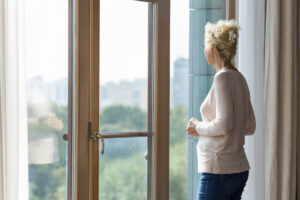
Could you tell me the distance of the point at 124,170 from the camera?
2613mm

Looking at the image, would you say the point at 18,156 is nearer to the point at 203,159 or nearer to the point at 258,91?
the point at 203,159

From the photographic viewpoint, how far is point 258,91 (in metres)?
3.01

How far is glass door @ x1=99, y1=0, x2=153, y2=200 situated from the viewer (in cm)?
251

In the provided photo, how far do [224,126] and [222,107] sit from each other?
0.10 meters

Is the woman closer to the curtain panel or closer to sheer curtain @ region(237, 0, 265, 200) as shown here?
sheer curtain @ region(237, 0, 265, 200)

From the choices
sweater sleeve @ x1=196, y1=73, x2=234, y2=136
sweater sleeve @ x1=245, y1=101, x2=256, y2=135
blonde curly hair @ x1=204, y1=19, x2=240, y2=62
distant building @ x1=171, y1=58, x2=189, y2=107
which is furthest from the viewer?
distant building @ x1=171, y1=58, x2=189, y2=107

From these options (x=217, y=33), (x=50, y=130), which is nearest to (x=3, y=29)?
(x=50, y=130)

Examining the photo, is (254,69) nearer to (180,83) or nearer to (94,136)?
(180,83)

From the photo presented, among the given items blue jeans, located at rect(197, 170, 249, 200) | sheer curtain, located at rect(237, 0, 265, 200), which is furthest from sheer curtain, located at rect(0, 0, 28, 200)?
sheer curtain, located at rect(237, 0, 265, 200)

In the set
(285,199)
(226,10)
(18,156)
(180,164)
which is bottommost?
(285,199)

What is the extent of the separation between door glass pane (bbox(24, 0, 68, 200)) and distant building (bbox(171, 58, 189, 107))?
752mm

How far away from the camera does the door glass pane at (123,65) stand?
250 centimetres

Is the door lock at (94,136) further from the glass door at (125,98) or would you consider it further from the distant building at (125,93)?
the distant building at (125,93)

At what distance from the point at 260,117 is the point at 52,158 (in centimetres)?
154
